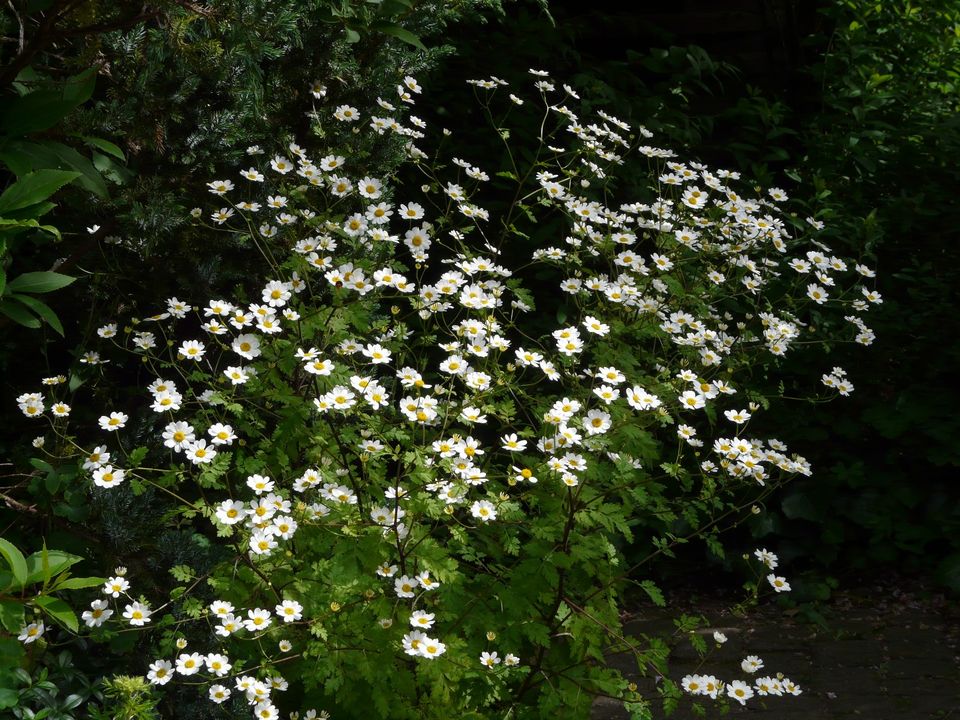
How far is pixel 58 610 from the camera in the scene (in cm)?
204

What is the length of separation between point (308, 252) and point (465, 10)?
1140 mm

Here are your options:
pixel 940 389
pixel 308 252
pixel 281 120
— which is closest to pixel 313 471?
pixel 308 252

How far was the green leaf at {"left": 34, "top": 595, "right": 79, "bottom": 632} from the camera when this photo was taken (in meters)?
1.98

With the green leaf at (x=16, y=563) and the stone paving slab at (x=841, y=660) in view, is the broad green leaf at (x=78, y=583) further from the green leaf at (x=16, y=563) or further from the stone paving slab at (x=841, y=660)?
the stone paving slab at (x=841, y=660)

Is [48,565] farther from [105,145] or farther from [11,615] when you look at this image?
[105,145]

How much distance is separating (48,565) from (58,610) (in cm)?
11

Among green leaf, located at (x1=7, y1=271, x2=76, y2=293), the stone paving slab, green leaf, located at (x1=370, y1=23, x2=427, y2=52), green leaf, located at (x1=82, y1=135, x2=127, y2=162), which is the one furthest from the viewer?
the stone paving slab

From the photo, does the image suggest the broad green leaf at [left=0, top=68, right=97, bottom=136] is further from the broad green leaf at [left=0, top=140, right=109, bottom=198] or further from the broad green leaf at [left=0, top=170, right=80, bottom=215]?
the broad green leaf at [left=0, top=170, right=80, bottom=215]

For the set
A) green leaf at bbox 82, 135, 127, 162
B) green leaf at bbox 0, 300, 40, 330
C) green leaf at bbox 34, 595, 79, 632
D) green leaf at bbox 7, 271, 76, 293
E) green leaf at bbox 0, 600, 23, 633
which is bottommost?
green leaf at bbox 0, 600, 23, 633

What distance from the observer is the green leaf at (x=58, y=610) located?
1980 millimetres

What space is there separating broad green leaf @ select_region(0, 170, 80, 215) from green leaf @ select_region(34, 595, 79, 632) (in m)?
0.81

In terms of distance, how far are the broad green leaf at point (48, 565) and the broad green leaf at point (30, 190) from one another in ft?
2.40

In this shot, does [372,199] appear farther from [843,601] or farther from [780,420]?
[843,601]

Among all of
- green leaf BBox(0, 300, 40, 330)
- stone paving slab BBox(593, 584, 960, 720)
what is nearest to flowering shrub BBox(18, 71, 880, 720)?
green leaf BBox(0, 300, 40, 330)
